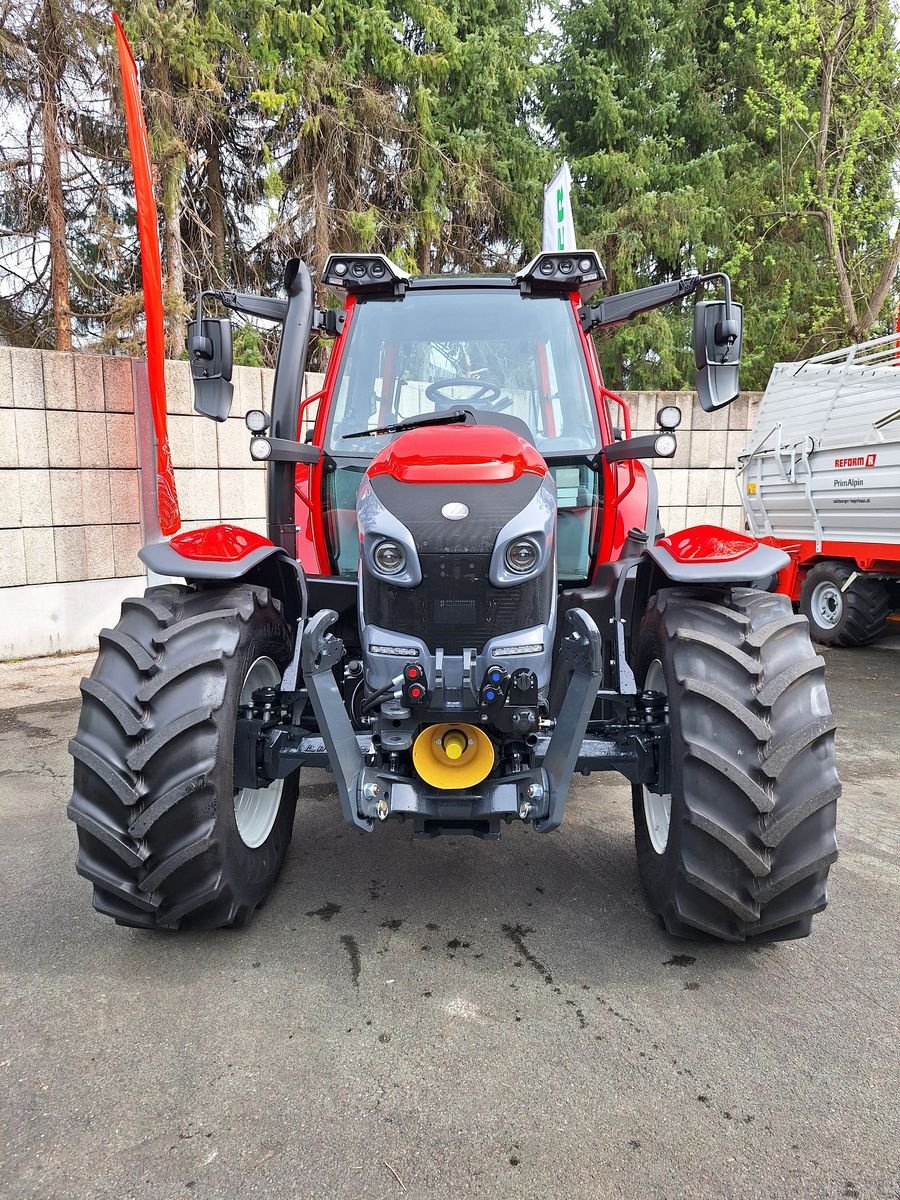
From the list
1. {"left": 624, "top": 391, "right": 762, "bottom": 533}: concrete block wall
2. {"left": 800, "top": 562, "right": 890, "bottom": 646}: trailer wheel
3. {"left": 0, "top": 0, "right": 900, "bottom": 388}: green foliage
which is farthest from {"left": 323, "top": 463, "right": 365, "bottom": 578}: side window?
{"left": 624, "top": 391, "right": 762, "bottom": 533}: concrete block wall

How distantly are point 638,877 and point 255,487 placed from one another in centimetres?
597

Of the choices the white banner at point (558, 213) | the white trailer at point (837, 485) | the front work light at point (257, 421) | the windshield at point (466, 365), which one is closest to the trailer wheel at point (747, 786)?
the windshield at point (466, 365)

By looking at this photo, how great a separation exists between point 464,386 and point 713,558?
1249 mm

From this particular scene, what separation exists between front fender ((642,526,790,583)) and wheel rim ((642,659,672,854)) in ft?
1.06

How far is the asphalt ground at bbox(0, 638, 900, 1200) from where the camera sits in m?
1.77

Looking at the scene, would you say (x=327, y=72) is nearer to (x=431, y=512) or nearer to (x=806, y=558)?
(x=806, y=558)

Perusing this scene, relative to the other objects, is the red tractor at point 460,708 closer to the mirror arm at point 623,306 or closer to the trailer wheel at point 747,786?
the trailer wheel at point 747,786

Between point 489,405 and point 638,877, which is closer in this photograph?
point 638,877

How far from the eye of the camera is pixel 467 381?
332cm

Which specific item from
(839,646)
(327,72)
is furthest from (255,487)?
(839,646)

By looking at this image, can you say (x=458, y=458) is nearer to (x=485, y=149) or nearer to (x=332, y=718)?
(x=332, y=718)

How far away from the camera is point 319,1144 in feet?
6.00

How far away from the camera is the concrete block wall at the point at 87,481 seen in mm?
6488

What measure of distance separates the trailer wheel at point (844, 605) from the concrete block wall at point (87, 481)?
5430mm
